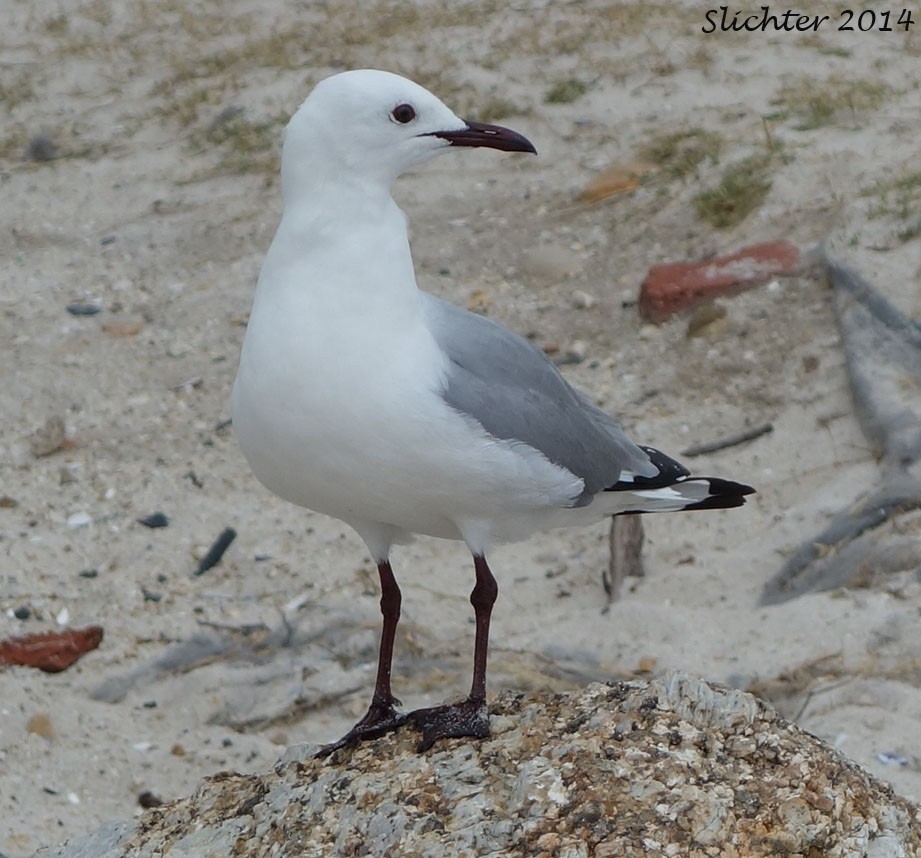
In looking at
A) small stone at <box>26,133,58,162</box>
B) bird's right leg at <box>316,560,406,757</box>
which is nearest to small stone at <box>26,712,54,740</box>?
bird's right leg at <box>316,560,406,757</box>

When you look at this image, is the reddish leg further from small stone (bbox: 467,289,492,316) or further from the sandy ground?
small stone (bbox: 467,289,492,316)

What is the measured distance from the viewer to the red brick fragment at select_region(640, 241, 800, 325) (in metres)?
6.46

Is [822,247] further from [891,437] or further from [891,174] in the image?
[891,437]

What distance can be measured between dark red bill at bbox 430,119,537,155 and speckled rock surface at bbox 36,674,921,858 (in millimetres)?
1138

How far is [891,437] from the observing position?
5.23 metres

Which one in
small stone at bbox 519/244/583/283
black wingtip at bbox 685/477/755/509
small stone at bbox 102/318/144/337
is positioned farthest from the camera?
small stone at bbox 102/318/144/337

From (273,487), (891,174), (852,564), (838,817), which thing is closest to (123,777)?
(273,487)

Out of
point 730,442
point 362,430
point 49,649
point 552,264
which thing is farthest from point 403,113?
point 552,264

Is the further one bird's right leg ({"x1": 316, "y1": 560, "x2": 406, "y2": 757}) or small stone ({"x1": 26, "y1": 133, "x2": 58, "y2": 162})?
small stone ({"x1": 26, "y1": 133, "x2": 58, "y2": 162})

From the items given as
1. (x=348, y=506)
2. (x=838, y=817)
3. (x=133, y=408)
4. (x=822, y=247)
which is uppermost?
(x=348, y=506)

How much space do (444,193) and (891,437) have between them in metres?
3.42

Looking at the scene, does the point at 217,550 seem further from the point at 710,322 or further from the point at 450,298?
the point at 710,322

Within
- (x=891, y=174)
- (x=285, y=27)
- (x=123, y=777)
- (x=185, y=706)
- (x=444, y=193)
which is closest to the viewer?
(x=123, y=777)

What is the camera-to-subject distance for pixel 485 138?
3.35 meters
